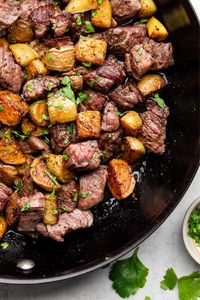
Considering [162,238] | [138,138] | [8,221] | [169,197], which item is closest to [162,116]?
[138,138]

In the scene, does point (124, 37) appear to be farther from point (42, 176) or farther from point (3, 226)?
point (3, 226)

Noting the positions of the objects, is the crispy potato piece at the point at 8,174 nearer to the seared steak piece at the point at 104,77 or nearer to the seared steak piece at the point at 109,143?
the seared steak piece at the point at 109,143

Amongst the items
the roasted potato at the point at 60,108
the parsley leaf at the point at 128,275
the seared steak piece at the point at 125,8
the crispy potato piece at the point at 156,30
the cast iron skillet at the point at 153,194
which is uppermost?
the seared steak piece at the point at 125,8

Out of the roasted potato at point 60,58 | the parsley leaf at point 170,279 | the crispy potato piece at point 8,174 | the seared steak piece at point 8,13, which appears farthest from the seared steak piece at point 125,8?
the parsley leaf at point 170,279

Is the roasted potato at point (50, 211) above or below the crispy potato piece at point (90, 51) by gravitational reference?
below

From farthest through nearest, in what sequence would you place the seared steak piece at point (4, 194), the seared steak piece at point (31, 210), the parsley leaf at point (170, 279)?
the parsley leaf at point (170, 279) → the seared steak piece at point (4, 194) → the seared steak piece at point (31, 210)

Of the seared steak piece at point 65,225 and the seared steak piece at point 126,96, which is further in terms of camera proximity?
the seared steak piece at point 126,96
